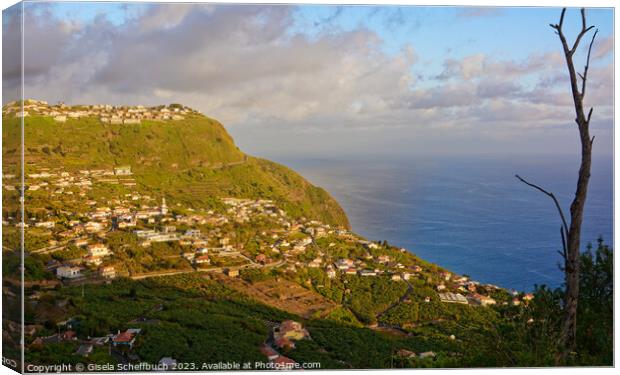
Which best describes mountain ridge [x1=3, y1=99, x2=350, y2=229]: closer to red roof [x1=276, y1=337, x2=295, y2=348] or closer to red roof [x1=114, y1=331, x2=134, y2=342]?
red roof [x1=114, y1=331, x2=134, y2=342]

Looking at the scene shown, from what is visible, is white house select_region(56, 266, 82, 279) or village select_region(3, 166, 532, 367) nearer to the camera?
white house select_region(56, 266, 82, 279)

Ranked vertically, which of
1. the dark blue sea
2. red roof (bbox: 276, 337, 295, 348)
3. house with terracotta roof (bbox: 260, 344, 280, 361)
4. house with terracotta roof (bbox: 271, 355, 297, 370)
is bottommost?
house with terracotta roof (bbox: 271, 355, 297, 370)

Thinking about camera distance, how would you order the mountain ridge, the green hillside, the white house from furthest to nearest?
the green hillside < the mountain ridge < the white house

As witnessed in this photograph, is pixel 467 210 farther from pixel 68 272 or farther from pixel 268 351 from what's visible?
pixel 68 272

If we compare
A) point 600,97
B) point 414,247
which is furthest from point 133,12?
point 600,97

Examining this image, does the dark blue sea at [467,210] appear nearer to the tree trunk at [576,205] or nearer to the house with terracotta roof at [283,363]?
the house with terracotta roof at [283,363]

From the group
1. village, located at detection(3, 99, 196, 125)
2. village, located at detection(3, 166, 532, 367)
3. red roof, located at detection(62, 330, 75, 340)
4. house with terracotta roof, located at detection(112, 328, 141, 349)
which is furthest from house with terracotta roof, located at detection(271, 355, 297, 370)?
village, located at detection(3, 99, 196, 125)

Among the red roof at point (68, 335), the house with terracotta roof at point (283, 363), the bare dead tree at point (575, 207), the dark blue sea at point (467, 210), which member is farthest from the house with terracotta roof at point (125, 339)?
the bare dead tree at point (575, 207)

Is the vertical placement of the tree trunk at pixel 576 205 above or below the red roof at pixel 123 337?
above
